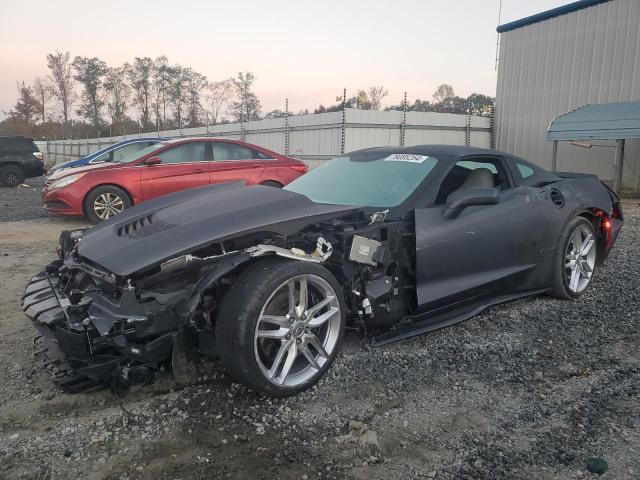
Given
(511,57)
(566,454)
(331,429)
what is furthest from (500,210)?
(511,57)

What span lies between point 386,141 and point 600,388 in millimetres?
13239

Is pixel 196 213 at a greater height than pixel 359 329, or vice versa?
pixel 196 213

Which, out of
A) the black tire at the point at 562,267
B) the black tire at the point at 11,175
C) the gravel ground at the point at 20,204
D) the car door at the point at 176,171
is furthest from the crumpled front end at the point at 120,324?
the black tire at the point at 11,175

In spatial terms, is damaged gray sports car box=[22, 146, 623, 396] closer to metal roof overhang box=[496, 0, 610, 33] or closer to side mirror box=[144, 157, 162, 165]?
side mirror box=[144, 157, 162, 165]

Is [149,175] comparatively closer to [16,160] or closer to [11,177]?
[16,160]

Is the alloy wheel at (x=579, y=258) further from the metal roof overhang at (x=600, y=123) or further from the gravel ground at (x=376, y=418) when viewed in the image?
the metal roof overhang at (x=600, y=123)

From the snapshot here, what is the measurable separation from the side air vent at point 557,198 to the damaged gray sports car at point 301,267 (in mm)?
19

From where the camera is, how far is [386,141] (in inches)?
605

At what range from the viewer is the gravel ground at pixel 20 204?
9.68m

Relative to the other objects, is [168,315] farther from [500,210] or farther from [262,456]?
[500,210]

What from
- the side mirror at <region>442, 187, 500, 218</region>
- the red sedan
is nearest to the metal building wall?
the red sedan

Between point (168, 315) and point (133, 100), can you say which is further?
point (133, 100)

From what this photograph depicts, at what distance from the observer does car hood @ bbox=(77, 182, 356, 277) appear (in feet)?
8.22

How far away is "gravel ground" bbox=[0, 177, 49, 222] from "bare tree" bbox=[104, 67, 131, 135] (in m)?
40.6
